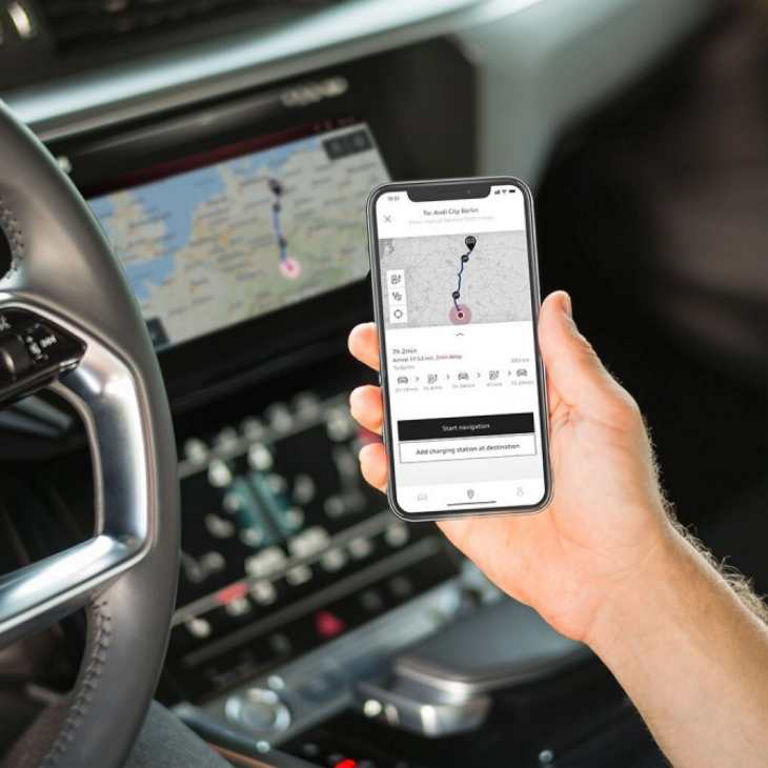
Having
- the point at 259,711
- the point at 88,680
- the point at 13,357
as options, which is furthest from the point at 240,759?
the point at 13,357

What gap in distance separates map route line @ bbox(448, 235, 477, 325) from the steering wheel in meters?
0.20

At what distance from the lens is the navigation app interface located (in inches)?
32.1

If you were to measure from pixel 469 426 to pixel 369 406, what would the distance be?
64mm

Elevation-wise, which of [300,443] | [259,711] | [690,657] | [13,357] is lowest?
[259,711]

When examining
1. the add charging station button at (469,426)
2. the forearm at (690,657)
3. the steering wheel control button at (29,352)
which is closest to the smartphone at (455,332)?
the add charging station button at (469,426)

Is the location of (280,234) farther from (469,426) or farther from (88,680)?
(88,680)

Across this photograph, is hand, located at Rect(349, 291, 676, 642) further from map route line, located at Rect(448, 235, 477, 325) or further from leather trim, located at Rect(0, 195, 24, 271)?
leather trim, located at Rect(0, 195, 24, 271)

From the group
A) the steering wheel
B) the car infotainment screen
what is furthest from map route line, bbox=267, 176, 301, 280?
the steering wheel

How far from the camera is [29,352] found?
0.66 m

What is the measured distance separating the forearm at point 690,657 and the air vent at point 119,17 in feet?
2.14

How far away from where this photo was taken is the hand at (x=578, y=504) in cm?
78

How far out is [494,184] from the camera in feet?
2.70

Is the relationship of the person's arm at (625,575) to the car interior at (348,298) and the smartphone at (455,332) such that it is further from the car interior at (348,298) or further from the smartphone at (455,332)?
the car interior at (348,298)

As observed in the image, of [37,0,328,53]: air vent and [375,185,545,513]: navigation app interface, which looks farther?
[37,0,328,53]: air vent
